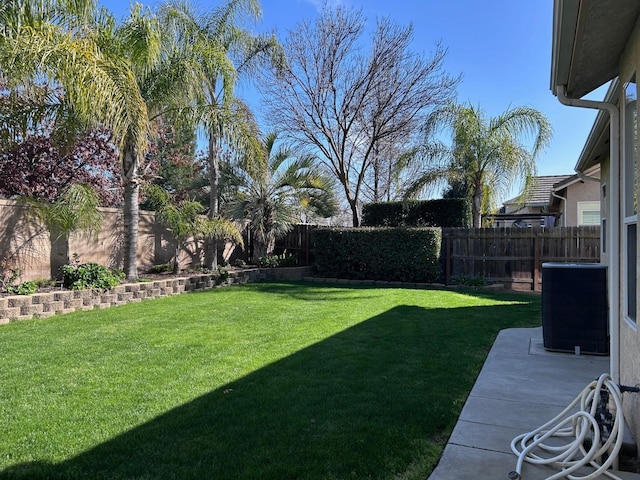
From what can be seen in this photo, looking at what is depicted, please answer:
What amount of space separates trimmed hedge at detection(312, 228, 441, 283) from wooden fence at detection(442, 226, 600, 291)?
0.64m

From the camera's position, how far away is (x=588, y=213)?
47.9 ft

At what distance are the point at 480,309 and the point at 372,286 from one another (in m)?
4.47

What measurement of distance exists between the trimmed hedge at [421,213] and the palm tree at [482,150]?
0.46 m

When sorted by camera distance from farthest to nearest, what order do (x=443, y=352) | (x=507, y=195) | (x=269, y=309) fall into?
(x=507, y=195), (x=269, y=309), (x=443, y=352)

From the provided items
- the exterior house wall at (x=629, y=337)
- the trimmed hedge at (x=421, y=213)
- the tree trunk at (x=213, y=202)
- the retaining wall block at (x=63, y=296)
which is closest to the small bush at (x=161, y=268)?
the tree trunk at (x=213, y=202)

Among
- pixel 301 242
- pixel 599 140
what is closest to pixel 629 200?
pixel 599 140

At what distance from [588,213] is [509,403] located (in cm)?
1325

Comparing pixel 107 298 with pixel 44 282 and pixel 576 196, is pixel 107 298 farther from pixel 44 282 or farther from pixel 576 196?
pixel 576 196

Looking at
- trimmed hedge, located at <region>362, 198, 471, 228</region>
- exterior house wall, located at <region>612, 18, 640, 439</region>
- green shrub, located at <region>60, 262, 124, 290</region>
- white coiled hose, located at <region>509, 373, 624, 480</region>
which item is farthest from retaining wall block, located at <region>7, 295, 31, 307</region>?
trimmed hedge, located at <region>362, 198, 471, 228</region>

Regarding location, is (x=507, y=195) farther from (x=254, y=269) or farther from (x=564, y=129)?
(x=254, y=269)

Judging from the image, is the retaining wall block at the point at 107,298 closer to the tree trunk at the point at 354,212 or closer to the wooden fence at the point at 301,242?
the wooden fence at the point at 301,242

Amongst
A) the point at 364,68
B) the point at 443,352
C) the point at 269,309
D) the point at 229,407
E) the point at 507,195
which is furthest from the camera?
the point at 364,68

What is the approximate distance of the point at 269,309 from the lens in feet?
27.4

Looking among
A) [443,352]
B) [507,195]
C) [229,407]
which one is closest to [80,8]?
[229,407]
